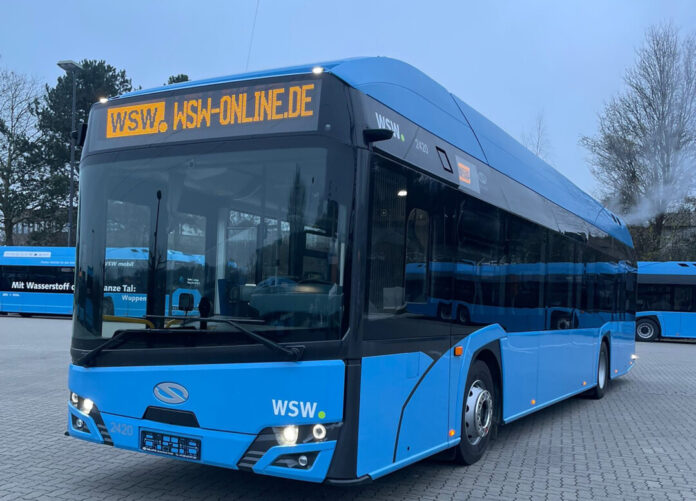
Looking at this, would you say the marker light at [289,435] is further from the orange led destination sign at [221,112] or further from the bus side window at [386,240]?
the orange led destination sign at [221,112]

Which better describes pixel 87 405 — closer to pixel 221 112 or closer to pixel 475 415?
pixel 221 112

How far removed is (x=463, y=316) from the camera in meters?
5.95

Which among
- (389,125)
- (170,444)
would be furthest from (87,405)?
(389,125)

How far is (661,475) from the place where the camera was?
6285 mm

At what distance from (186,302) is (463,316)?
2412 mm

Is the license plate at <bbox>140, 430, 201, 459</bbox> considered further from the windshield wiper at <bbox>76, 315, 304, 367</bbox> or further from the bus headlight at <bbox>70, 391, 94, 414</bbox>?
the windshield wiper at <bbox>76, 315, 304, 367</bbox>

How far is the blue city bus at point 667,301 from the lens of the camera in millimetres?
27375

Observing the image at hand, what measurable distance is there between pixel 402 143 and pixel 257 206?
115cm

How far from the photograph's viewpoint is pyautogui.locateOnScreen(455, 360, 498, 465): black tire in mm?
6082

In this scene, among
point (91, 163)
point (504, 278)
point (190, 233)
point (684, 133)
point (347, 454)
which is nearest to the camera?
point (347, 454)

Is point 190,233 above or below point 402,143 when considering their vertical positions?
below

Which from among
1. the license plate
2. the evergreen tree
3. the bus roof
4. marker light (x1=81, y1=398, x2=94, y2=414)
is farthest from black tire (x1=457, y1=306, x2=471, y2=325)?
the evergreen tree

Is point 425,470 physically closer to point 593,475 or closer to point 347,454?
point 593,475

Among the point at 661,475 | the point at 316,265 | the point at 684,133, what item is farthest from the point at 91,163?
the point at 684,133
